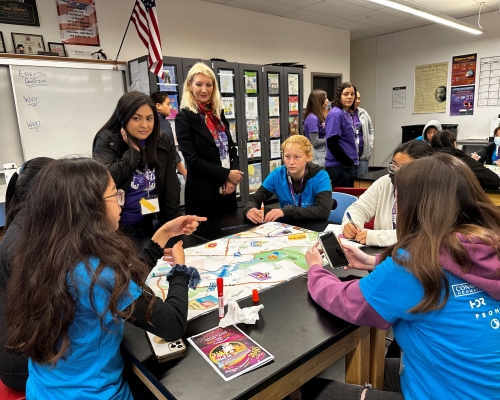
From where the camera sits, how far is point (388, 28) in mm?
6938

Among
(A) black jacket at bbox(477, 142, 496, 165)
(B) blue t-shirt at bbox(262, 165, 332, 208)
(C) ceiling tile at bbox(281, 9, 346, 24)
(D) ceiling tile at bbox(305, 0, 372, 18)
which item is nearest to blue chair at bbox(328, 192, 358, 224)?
(B) blue t-shirt at bbox(262, 165, 332, 208)

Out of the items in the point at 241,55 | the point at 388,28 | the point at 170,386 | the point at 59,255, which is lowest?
the point at 170,386

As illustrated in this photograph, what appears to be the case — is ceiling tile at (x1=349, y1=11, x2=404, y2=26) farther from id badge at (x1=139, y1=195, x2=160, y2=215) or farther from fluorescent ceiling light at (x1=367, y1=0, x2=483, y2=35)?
id badge at (x1=139, y1=195, x2=160, y2=215)

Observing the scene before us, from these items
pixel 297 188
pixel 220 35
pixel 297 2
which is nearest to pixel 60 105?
pixel 220 35

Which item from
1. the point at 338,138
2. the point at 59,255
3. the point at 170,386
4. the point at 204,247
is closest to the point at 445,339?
the point at 170,386

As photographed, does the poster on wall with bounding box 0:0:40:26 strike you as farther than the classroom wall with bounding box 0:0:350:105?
No

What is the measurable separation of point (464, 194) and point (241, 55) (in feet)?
16.6

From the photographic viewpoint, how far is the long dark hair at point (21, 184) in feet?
4.00

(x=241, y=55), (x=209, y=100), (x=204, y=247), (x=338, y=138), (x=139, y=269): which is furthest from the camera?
(x=241, y=55)

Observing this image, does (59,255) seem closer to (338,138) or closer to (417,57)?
(338,138)

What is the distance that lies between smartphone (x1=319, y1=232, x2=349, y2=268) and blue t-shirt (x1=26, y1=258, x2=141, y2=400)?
2.31ft

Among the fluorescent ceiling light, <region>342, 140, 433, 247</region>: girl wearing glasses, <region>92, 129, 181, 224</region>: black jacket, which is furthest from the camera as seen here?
the fluorescent ceiling light

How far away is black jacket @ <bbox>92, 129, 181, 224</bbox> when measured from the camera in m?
1.93

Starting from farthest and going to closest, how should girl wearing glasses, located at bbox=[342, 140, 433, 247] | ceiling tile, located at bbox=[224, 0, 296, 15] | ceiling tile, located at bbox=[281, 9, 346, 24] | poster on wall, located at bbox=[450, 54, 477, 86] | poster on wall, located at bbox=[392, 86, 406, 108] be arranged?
poster on wall, located at bbox=[392, 86, 406, 108]
poster on wall, located at bbox=[450, 54, 477, 86]
ceiling tile, located at bbox=[281, 9, 346, 24]
ceiling tile, located at bbox=[224, 0, 296, 15]
girl wearing glasses, located at bbox=[342, 140, 433, 247]
